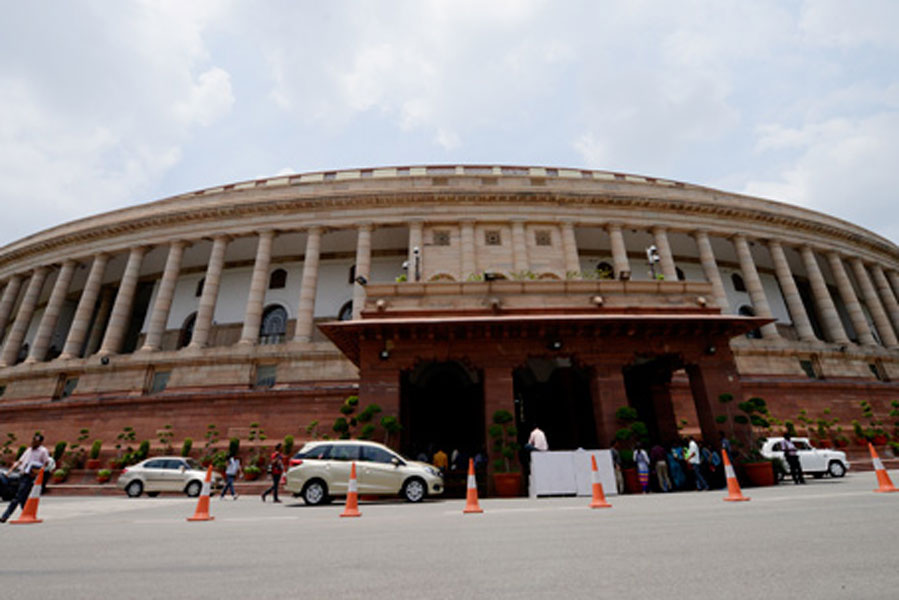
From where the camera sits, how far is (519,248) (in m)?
28.0

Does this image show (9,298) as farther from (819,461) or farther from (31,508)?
(819,461)

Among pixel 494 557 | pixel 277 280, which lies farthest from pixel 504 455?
pixel 277 280

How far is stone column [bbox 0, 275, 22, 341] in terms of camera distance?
33.1m

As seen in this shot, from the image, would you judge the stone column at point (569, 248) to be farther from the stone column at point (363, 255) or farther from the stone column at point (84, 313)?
the stone column at point (84, 313)

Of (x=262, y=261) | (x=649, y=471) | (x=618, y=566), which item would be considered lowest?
(x=618, y=566)

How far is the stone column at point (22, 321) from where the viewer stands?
29703 millimetres

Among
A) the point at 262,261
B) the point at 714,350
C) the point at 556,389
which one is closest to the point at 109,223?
the point at 262,261

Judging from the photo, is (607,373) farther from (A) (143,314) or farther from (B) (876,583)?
(A) (143,314)

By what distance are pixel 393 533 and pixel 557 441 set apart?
14.4m

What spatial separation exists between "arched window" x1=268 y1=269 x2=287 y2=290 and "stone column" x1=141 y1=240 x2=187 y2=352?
5.75 metres

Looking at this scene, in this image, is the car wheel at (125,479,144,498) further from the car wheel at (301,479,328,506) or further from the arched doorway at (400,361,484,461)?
the arched doorway at (400,361,484,461)

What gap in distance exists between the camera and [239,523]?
7.77 m

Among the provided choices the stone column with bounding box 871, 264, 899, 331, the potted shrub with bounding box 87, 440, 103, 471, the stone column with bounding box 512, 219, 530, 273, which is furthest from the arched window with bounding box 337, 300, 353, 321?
the stone column with bounding box 871, 264, 899, 331

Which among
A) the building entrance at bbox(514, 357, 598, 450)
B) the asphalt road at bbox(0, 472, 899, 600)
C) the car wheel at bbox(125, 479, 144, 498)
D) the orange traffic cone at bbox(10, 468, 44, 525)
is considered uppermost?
the building entrance at bbox(514, 357, 598, 450)
